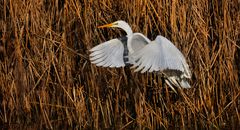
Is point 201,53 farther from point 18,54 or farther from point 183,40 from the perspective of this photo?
point 18,54

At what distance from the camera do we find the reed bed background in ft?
17.3

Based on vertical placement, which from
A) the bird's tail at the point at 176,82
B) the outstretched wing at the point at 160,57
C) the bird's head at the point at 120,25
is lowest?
the bird's tail at the point at 176,82

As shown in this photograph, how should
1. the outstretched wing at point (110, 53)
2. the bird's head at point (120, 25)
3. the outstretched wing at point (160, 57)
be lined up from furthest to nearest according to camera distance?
the outstretched wing at point (110, 53), the bird's head at point (120, 25), the outstretched wing at point (160, 57)

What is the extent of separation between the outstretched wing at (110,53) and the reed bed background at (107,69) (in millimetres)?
137

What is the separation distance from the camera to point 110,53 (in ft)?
17.5

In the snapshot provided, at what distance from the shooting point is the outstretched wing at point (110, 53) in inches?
205

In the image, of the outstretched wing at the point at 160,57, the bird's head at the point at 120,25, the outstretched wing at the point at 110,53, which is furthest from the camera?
the outstretched wing at the point at 110,53

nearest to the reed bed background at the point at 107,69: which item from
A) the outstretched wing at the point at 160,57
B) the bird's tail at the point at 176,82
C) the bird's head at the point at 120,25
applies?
the bird's tail at the point at 176,82

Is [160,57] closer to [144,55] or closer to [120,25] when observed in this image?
[144,55]

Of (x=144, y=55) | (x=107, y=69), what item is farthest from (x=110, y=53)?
(x=144, y=55)

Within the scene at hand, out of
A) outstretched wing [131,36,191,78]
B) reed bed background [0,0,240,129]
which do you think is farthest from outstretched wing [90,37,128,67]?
outstretched wing [131,36,191,78]

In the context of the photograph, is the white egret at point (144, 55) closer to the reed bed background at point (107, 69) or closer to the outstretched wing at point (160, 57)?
the outstretched wing at point (160, 57)

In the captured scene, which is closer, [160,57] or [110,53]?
[160,57]

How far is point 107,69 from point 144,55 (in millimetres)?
646
